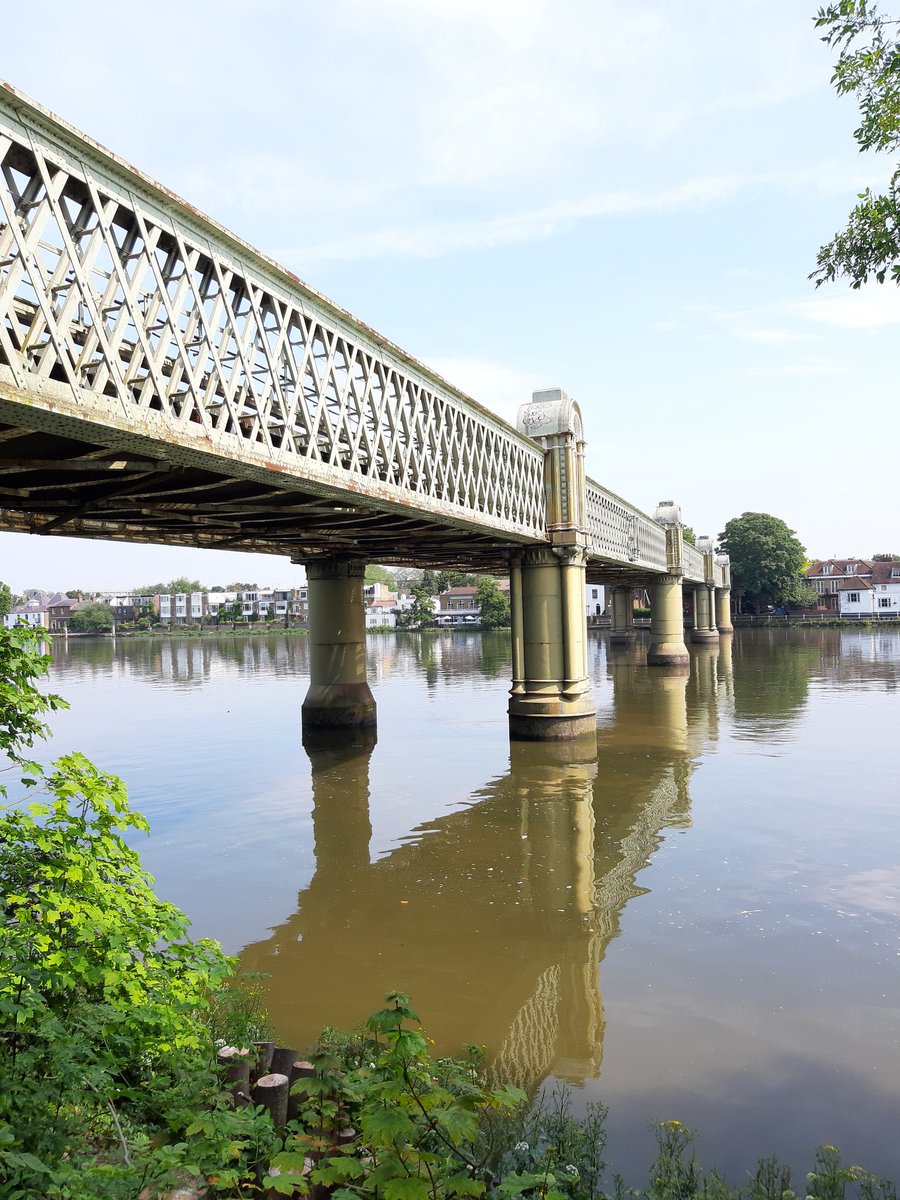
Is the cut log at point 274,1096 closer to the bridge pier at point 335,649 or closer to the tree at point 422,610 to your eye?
the bridge pier at point 335,649

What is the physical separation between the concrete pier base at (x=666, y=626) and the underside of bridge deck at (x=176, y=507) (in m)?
26.7

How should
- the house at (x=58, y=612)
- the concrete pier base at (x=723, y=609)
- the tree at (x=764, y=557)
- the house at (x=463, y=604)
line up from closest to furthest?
the concrete pier base at (x=723, y=609) < the tree at (x=764, y=557) < the house at (x=463, y=604) < the house at (x=58, y=612)

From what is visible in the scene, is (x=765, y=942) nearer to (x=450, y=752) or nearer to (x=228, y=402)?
(x=228, y=402)

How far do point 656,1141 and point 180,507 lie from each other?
13021 millimetres

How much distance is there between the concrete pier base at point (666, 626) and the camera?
168 ft

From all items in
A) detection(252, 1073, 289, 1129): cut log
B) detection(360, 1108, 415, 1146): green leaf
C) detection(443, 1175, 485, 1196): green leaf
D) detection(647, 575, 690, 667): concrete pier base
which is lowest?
detection(252, 1073, 289, 1129): cut log

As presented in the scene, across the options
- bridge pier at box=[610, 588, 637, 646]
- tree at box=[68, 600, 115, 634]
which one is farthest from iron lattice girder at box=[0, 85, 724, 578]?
tree at box=[68, 600, 115, 634]

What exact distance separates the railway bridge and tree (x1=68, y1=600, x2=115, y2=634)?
145 metres

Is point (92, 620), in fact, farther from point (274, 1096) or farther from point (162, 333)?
point (274, 1096)

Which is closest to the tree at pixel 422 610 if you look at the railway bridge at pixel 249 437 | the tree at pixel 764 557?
the tree at pixel 764 557

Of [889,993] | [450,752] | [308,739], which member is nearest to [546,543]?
[450,752]

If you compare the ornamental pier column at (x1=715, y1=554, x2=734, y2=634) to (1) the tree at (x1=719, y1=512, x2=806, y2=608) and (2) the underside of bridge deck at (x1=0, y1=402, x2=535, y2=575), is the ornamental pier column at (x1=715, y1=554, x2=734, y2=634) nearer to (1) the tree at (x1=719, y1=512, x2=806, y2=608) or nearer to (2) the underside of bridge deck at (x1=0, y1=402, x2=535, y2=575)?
(1) the tree at (x1=719, y1=512, x2=806, y2=608)

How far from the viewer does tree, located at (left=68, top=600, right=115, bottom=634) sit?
525 ft

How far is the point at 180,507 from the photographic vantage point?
617 inches
